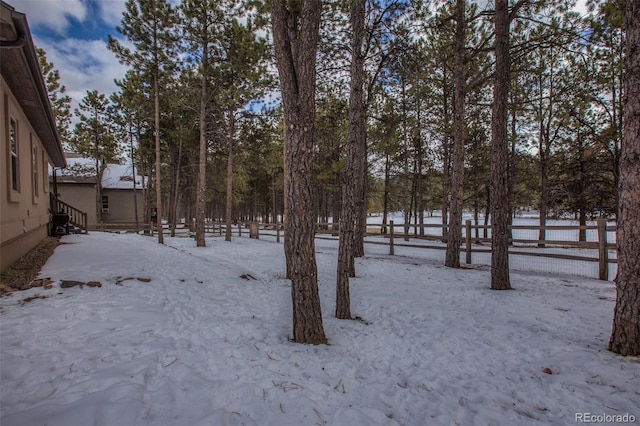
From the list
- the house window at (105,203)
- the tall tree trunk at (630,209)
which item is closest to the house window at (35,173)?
the tall tree trunk at (630,209)

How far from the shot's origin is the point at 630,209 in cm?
318

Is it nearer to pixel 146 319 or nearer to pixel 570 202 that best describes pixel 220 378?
pixel 146 319

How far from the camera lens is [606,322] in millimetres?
4324

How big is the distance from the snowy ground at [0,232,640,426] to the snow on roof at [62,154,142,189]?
24606mm

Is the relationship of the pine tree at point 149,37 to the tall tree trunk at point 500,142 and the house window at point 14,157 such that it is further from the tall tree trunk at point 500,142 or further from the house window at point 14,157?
the tall tree trunk at point 500,142

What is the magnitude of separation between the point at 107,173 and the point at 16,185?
94.3 feet

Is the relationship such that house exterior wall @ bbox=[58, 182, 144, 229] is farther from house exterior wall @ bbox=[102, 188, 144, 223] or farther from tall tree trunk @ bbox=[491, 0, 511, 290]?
tall tree trunk @ bbox=[491, 0, 511, 290]

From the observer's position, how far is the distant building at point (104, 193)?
2533 cm

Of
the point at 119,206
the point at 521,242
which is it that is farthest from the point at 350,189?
the point at 119,206

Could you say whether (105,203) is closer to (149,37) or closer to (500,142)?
(149,37)

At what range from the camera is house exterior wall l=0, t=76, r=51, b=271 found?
5.59 metres

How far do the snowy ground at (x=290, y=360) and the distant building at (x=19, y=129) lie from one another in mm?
1339

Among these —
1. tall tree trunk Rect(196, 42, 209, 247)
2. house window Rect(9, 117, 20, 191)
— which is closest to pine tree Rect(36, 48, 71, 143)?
tall tree trunk Rect(196, 42, 209, 247)

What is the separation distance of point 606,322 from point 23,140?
12.2 metres
